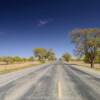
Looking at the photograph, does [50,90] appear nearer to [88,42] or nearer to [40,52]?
[88,42]

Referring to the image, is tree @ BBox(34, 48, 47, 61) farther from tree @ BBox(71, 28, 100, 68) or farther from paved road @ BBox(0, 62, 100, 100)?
paved road @ BBox(0, 62, 100, 100)

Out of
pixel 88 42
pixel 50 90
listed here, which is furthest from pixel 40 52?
pixel 50 90

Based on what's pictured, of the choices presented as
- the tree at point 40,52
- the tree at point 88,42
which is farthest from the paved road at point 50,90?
the tree at point 40,52

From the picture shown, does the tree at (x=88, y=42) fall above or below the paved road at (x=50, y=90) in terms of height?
above

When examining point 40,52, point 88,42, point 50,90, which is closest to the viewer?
point 50,90

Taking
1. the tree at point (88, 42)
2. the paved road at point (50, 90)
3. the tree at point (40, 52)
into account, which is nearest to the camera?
the paved road at point (50, 90)

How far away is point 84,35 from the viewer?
178ft

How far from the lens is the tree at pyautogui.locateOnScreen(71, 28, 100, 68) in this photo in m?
50.7

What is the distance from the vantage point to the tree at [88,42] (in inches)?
1996

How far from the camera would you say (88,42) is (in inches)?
2020

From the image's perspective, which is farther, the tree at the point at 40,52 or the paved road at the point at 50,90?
the tree at the point at 40,52

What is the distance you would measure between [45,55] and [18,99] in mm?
150278

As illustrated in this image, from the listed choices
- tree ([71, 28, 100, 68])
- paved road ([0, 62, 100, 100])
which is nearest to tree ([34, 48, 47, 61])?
tree ([71, 28, 100, 68])

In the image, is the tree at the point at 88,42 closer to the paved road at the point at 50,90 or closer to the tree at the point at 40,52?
the paved road at the point at 50,90
